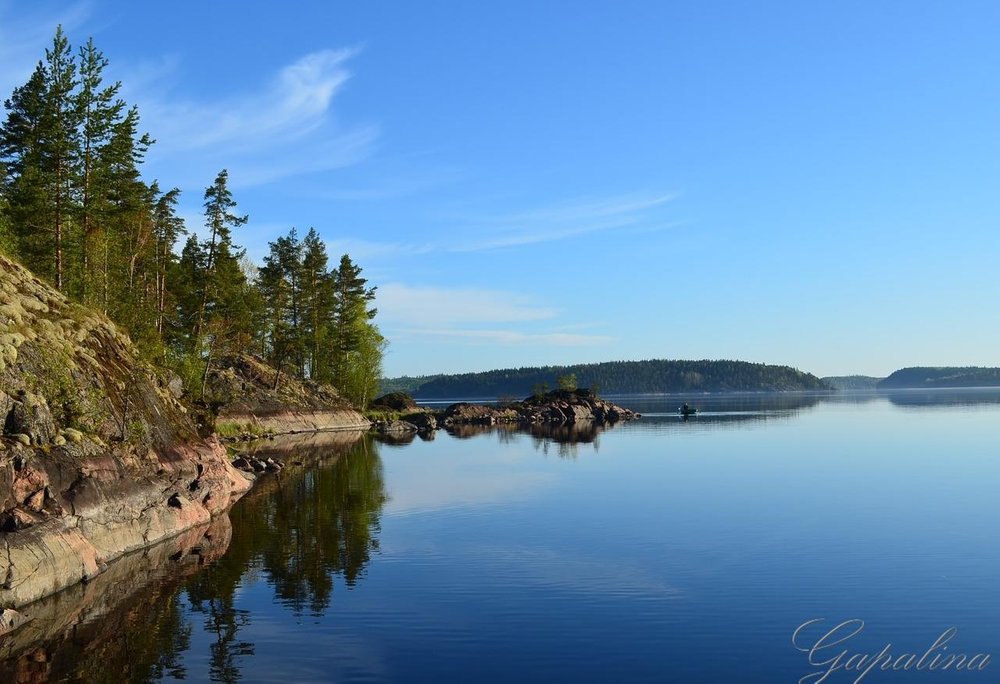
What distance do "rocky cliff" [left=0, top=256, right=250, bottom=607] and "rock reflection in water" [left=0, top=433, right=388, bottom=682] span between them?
3.27ft

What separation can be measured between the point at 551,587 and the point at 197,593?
10708 mm

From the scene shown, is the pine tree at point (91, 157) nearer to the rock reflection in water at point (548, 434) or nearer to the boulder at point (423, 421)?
the rock reflection in water at point (548, 434)

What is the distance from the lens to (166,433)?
35.9 metres

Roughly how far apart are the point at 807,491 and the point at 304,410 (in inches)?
2897

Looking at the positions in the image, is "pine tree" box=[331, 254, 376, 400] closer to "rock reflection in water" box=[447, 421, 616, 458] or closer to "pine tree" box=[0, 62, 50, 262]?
"rock reflection in water" box=[447, 421, 616, 458]

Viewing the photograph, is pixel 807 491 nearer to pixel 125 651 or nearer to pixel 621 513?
pixel 621 513

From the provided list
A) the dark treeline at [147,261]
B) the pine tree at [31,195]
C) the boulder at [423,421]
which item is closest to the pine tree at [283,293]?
the dark treeline at [147,261]

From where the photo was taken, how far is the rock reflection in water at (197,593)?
700 inches

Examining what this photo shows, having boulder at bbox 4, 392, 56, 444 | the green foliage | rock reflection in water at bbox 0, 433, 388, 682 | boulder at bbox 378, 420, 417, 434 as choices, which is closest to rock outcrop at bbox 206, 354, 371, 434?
boulder at bbox 378, 420, 417, 434

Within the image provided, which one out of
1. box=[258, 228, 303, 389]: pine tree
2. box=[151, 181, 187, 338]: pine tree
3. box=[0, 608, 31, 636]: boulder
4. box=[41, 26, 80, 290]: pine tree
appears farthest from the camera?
box=[258, 228, 303, 389]: pine tree

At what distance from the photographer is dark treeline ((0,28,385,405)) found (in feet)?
154
